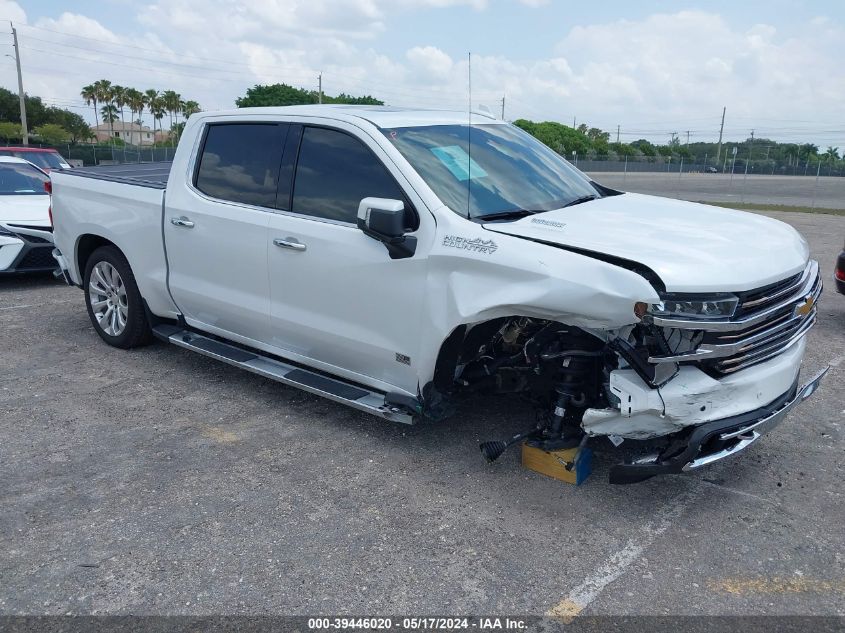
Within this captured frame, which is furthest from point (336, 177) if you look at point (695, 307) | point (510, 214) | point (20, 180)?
point (20, 180)

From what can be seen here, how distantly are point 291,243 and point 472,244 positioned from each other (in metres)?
1.33

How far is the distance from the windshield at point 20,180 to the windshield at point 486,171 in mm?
7321

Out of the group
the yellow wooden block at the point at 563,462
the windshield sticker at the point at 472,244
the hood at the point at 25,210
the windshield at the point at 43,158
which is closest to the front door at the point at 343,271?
the windshield sticker at the point at 472,244

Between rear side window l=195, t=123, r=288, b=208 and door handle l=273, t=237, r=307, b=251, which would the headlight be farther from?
rear side window l=195, t=123, r=288, b=208

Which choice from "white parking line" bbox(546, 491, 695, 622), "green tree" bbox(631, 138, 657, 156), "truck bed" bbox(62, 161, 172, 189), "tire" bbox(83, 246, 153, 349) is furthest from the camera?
"green tree" bbox(631, 138, 657, 156)

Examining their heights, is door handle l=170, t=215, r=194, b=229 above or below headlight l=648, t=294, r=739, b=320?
above

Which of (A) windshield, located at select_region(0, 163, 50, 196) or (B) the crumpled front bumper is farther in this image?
(A) windshield, located at select_region(0, 163, 50, 196)

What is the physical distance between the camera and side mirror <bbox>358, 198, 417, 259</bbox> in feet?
13.1

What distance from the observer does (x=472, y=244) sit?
12.9ft

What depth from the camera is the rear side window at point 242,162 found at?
500 centimetres

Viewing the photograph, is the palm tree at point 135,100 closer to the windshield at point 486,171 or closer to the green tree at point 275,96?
the green tree at point 275,96

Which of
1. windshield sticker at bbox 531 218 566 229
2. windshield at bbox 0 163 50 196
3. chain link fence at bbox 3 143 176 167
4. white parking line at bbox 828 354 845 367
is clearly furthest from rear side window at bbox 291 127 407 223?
chain link fence at bbox 3 143 176 167

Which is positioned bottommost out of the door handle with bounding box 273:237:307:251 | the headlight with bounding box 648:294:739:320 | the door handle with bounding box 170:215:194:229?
the headlight with bounding box 648:294:739:320

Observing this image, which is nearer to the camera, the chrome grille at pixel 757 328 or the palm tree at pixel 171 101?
the chrome grille at pixel 757 328
